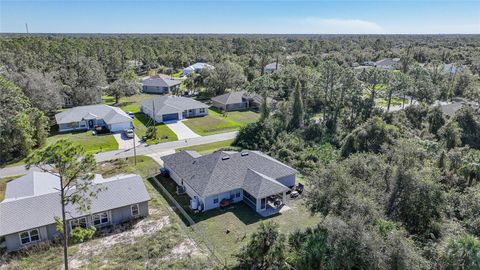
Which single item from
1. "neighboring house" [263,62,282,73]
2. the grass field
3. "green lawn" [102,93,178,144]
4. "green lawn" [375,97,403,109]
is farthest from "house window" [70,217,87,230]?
"neighboring house" [263,62,282,73]

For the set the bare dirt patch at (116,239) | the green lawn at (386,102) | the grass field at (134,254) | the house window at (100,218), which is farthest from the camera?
the green lawn at (386,102)

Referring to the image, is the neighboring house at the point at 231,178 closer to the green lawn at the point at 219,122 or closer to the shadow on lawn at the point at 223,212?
the shadow on lawn at the point at 223,212

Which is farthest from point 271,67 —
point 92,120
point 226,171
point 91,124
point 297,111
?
point 226,171

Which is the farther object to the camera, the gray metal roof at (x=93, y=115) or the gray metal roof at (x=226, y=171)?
the gray metal roof at (x=93, y=115)

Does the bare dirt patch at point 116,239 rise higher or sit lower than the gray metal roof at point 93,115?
lower

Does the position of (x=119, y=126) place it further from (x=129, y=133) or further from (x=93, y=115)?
(x=93, y=115)

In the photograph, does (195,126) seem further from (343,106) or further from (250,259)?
(250,259)

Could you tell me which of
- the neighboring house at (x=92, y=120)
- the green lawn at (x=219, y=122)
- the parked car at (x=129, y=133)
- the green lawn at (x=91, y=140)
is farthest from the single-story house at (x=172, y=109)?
the green lawn at (x=91, y=140)

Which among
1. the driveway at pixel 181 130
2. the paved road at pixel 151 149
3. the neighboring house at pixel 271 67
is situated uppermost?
the neighboring house at pixel 271 67
